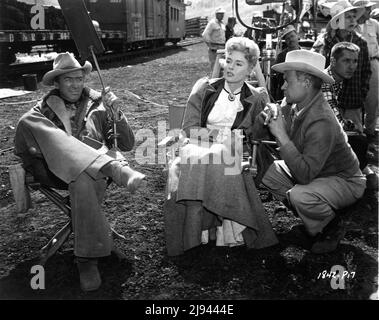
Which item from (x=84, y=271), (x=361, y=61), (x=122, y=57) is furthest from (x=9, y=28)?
(x=84, y=271)

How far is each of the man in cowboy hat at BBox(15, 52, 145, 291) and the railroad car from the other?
9407mm

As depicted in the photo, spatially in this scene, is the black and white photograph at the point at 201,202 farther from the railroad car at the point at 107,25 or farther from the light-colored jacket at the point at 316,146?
the railroad car at the point at 107,25

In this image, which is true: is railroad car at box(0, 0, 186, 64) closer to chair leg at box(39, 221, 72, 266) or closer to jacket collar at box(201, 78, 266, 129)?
jacket collar at box(201, 78, 266, 129)

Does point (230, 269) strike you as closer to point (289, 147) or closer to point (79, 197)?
point (289, 147)

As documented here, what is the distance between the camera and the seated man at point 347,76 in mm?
3971

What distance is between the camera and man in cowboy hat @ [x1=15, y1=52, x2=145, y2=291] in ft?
9.29

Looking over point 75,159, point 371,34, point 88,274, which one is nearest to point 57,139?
point 75,159

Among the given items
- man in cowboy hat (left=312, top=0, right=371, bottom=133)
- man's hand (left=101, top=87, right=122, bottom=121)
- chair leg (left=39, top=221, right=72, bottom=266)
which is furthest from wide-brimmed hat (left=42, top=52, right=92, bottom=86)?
man in cowboy hat (left=312, top=0, right=371, bottom=133)

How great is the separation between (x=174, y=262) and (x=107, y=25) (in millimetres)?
17767

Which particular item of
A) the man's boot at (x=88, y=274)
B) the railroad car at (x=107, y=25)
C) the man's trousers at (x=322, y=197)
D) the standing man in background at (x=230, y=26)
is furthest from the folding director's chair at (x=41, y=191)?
the standing man in background at (x=230, y=26)

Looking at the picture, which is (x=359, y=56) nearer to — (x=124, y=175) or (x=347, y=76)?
(x=347, y=76)

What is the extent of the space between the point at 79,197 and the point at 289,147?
153 centimetres

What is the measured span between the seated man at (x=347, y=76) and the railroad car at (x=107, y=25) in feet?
32.4

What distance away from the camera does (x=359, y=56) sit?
518 centimetres
